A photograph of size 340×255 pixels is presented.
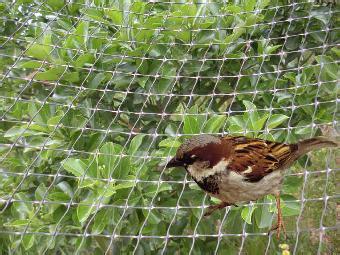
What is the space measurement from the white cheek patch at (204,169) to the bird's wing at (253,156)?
0.02 m

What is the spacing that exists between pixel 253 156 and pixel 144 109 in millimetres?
437

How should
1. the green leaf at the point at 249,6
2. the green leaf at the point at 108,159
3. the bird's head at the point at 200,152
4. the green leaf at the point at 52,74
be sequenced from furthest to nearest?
the green leaf at the point at 249,6, the green leaf at the point at 52,74, the green leaf at the point at 108,159, the bird's head at the point at 200,152

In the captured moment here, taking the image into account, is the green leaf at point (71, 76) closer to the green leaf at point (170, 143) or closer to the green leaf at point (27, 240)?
the green leaf at point (170, 143)

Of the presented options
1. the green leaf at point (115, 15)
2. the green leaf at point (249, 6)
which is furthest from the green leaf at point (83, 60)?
the green leaf at point (249, 6)

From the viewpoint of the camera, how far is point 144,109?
1508 mm

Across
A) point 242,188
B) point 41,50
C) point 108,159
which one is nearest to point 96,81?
point 41,50

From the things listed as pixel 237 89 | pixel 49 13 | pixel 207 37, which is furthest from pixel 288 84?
pixel 49 13

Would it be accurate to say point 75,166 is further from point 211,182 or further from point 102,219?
point 211,182

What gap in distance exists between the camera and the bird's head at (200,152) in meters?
1.10

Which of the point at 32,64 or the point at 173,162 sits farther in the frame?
the point at 32,64

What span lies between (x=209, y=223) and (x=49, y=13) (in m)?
0.83

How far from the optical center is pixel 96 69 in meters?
1.44

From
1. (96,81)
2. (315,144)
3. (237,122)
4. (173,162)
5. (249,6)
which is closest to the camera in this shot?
(173,162)

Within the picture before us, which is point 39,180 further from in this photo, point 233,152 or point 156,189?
point 233,152
